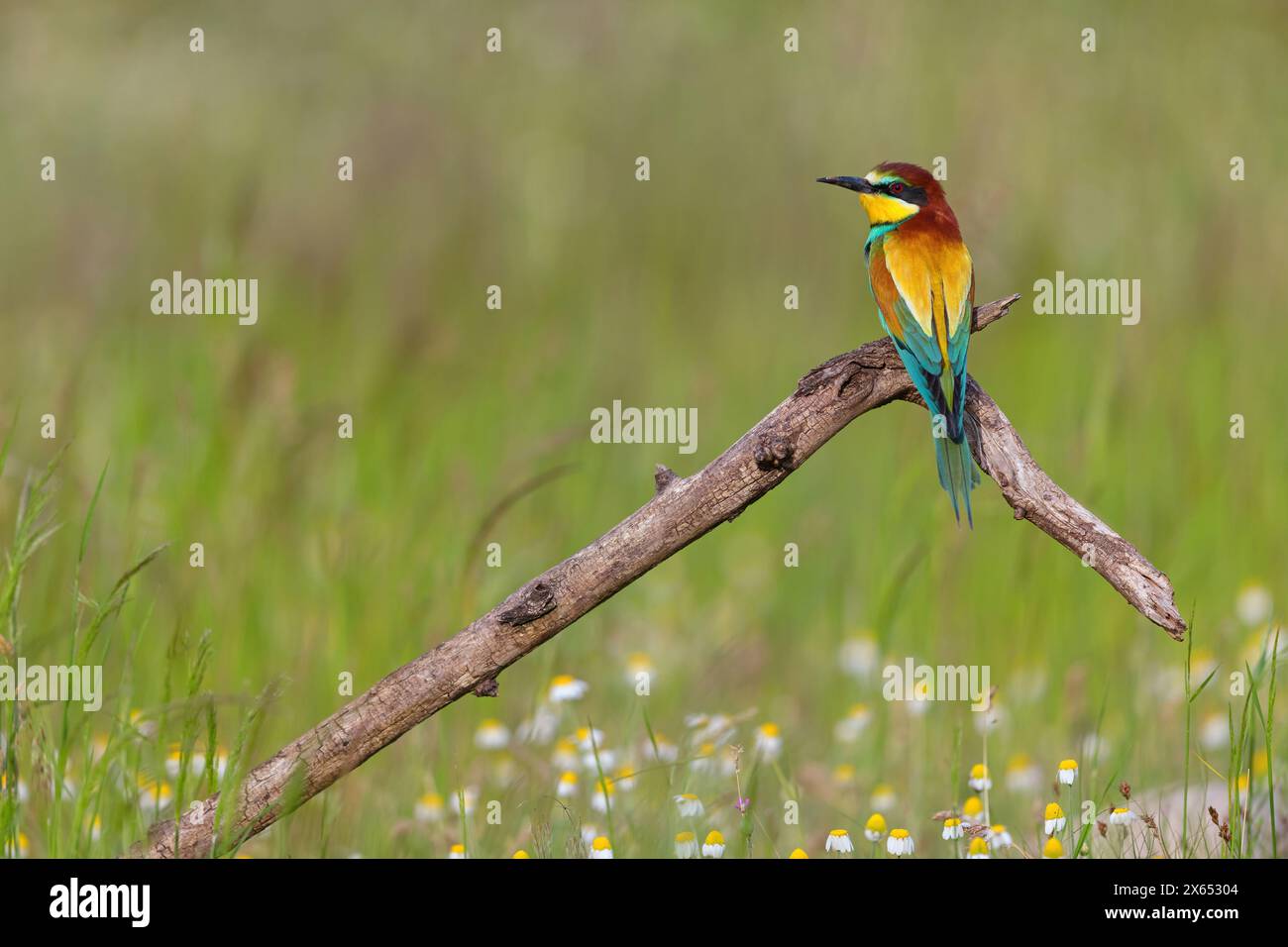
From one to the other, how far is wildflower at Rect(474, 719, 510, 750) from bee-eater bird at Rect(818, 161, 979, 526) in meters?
1.87

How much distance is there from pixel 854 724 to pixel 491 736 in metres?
1.18

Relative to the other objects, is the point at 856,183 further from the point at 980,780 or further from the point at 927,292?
the point at 980,780

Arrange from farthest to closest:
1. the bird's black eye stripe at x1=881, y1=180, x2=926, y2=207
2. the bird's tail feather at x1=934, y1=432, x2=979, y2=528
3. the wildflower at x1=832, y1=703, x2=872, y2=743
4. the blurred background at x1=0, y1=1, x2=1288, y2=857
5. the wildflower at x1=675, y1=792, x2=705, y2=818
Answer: the wildflower at x1=832, y1=703, x2=872, y2=743 → the blurred background at x1=0, y1=1, x2=1288, y2=857 → the bird's black eye stripe at x1=881, y1=180, x2=926, y2=207 → the wildflower at x1=675, y1=792, x2=705, y2=818 → the bird's tail feather at x1=934, y1=432, x2=979, y2=528

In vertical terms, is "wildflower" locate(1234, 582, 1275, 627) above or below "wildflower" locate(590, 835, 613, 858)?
above

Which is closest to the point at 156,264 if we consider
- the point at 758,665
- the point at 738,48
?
the point at 738,48

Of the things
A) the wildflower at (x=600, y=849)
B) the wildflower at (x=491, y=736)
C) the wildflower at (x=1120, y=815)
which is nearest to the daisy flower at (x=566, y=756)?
the wildflower at (x=491, y=736)

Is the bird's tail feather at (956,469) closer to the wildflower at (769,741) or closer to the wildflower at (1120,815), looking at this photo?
the wildflower at (1120,815)

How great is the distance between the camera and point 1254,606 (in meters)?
6.07

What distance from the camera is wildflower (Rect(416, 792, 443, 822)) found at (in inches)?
177

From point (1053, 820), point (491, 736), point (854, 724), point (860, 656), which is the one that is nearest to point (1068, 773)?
point (1053, 820)

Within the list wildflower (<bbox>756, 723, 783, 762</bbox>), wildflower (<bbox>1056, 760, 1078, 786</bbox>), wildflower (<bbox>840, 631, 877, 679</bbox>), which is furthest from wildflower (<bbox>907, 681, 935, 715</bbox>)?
wildflower (<bbox>1056, 760, 1078, 786</bbox>)

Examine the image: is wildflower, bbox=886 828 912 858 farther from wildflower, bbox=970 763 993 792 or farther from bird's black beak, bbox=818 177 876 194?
bird's black beak, bbox=818 177 876 194
